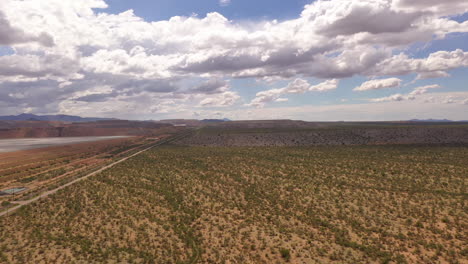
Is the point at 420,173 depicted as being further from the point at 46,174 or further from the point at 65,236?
the point at 46,174

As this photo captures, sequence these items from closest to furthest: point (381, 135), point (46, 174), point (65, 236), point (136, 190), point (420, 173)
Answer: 1. point (65, 236)
2. point (136, 190)
3. point (420, 173)
4. point (46, 174)
5. point (381, 135)

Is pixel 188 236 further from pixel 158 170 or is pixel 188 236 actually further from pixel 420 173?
pixel 420 173


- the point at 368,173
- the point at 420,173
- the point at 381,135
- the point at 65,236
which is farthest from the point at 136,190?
the point at 381,135

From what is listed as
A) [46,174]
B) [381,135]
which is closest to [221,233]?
[46,174]

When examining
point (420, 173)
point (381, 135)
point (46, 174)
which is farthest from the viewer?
point (381, 135)

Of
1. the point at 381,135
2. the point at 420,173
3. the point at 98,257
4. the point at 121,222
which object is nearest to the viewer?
the point at 98,257

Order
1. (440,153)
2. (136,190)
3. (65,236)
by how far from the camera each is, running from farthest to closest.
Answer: (440,153) < (136,190) < (65,236)

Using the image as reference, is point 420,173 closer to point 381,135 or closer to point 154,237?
point 154,237

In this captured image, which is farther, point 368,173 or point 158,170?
point 158,170

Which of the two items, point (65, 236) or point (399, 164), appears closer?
point (65, 236)
